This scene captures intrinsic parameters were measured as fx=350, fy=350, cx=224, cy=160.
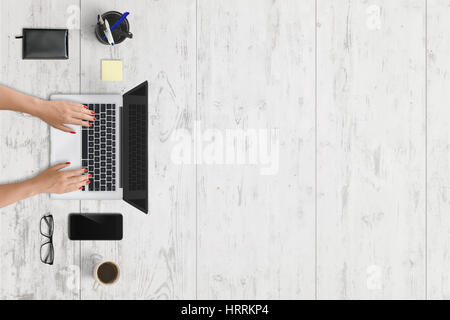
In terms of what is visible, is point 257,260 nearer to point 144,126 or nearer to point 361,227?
point 361,227

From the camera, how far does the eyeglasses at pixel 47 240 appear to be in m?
1.52

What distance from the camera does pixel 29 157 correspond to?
1522 mm

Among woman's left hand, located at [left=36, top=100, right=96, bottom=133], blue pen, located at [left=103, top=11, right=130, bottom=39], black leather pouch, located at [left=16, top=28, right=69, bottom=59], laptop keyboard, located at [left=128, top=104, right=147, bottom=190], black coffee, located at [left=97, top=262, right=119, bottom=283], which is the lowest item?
black coffee, located at [left=97, top=262, right=119, bottom=283]

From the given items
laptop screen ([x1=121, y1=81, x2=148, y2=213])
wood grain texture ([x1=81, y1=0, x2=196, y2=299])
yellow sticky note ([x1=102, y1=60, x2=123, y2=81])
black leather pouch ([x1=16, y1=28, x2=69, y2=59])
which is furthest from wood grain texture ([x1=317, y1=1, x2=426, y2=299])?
black leather pouch ([x1=16, y1=28, x2=69, y2=59])

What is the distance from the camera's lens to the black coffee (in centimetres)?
152

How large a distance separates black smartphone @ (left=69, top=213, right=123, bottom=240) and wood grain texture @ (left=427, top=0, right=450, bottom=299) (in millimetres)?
1414

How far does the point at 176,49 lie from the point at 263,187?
728mm

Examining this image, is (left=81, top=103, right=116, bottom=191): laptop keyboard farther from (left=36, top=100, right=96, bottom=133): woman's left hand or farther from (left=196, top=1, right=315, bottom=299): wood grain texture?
(left=196, top=1, right=315, bottom=299): wood grain texture

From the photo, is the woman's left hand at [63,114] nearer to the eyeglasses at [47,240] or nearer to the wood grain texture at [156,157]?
the wood grain texture at [156,157]

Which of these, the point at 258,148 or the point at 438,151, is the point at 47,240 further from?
the point at 438,151

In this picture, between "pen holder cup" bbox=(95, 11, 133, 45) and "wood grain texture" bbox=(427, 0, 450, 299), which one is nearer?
"pen holder cup" bbox=(95, 11, 133, 45)

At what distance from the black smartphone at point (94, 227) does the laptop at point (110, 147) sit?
89 millimetres

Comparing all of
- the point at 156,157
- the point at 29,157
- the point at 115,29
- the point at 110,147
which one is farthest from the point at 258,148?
the point at 29,157
